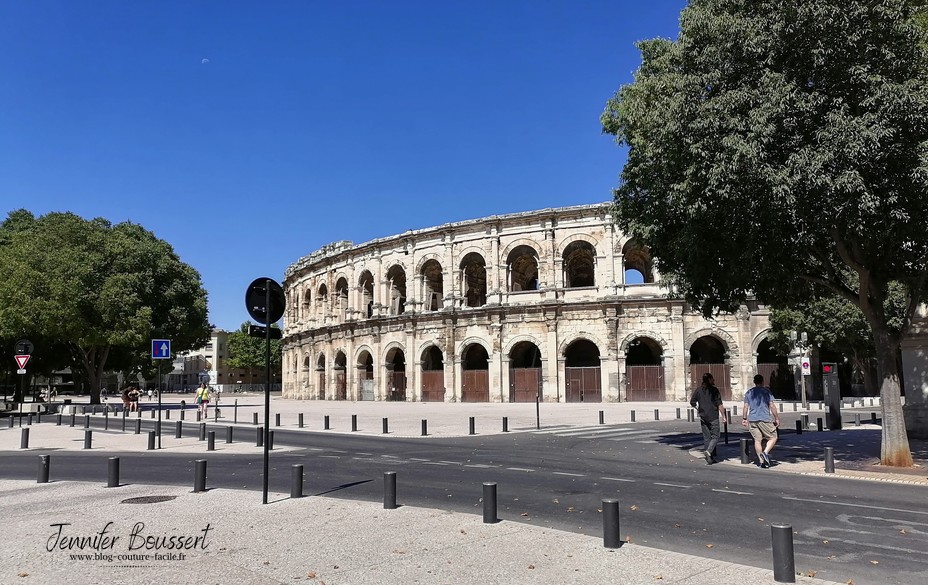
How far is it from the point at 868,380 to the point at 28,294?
49.0 metres

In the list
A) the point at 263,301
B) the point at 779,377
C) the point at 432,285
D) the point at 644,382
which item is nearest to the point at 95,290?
the point at 432,285

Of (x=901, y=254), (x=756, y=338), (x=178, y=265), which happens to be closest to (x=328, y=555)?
(x=901, y=254)

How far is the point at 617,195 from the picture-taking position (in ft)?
52.3

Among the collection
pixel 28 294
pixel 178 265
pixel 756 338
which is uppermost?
pixel 178 265

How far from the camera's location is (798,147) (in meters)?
11.2

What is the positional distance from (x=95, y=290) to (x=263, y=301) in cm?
3370

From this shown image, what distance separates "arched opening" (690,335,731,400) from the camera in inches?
1598

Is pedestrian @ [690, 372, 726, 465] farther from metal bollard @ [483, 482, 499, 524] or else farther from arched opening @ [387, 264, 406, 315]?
arched opening @ [387, 264, 406, 315]

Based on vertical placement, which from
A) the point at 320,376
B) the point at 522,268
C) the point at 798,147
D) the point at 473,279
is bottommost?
the point at 320,376

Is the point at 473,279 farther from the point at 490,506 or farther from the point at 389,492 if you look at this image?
the point at 490,506

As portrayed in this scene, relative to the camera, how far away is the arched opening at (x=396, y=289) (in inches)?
2024

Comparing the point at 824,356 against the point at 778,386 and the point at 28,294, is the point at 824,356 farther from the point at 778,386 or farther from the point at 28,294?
the point at 28,294

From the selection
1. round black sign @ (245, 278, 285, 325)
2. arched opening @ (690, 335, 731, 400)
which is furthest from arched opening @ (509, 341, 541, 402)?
round black sign @ (245, 278, 285, 325)

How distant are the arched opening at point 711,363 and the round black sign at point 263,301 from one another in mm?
35984
